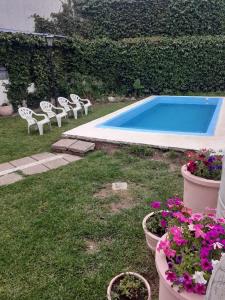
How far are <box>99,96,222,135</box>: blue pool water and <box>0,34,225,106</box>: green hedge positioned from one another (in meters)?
1.81

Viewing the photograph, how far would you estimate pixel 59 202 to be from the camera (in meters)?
4.37

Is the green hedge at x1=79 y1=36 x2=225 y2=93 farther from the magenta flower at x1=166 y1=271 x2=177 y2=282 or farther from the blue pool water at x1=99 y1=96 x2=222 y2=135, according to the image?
the magenta flower at x1=166 y1=271 x2=177 y2=282

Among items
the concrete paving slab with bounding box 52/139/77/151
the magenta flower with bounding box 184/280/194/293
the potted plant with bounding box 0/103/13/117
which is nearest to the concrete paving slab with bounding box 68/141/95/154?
the concrete paving slab with bounding box 52/139/77/151

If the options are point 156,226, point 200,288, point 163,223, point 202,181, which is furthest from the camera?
point 202,181

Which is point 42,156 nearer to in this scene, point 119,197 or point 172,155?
point 119,197

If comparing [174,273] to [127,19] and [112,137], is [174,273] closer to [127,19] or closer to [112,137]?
[112,137]

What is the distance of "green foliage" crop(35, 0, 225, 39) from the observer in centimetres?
1678

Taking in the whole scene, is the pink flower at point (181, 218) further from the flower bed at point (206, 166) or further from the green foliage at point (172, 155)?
the green foliage at point (172, 155)

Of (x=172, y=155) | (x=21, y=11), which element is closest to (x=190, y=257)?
(x=172, y=155)

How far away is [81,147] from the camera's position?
654cm

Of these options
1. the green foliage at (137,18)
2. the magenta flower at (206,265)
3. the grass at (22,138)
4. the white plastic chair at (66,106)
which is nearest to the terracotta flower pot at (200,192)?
the magenta flower at (206,265)

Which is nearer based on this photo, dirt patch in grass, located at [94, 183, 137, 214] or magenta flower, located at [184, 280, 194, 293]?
magenta flower, located at [184, 280, 194, 293]

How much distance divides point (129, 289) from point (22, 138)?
20.0 feet

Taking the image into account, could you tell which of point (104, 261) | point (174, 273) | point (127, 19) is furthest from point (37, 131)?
point (127, 19)
